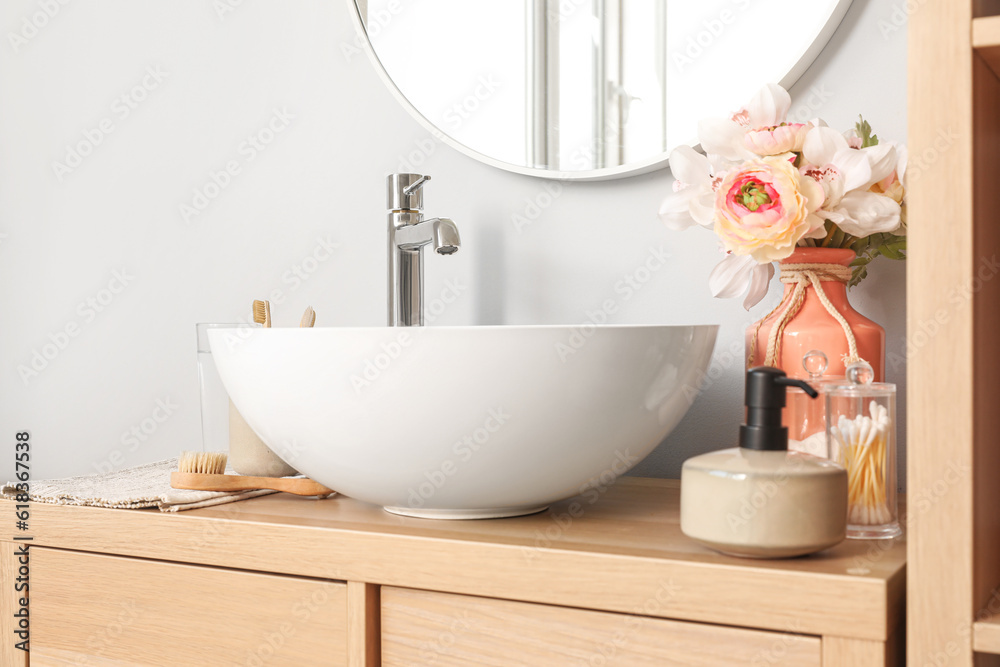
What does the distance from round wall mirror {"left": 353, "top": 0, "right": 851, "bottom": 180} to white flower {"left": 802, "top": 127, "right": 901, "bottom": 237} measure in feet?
0.72

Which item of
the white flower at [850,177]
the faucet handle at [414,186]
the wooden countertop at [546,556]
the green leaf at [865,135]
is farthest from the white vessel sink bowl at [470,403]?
the faucet handle at [414,186]

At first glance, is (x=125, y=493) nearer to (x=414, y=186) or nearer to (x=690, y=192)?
(x=414, y=186)

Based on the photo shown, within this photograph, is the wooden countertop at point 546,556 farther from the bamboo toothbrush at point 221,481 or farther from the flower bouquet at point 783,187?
the flower bouquet at point 783,187

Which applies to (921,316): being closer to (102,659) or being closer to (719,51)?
(719,51)

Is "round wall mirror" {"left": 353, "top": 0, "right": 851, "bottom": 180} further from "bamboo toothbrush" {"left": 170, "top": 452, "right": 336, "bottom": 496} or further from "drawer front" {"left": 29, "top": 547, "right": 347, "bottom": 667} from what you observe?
"drawer front" {"left": 29, "top": 547, "right": 347, "bottom": 667}

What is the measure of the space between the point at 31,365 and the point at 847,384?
136 centimetres

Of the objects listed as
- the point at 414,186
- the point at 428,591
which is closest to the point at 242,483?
the point at 428,591

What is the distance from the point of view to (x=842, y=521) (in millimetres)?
565

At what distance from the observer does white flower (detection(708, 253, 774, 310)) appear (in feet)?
2.75

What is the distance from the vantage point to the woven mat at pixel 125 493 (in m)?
0.78

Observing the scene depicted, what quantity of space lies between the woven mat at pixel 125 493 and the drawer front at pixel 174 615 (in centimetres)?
5

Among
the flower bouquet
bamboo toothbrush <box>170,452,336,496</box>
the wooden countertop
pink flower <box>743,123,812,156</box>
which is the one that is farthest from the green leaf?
bamboo toothbrush <box>170,452,336,496</box>

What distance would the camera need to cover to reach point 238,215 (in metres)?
1.29

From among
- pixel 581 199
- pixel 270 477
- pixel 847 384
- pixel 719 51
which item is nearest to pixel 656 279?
pixel 581 199
